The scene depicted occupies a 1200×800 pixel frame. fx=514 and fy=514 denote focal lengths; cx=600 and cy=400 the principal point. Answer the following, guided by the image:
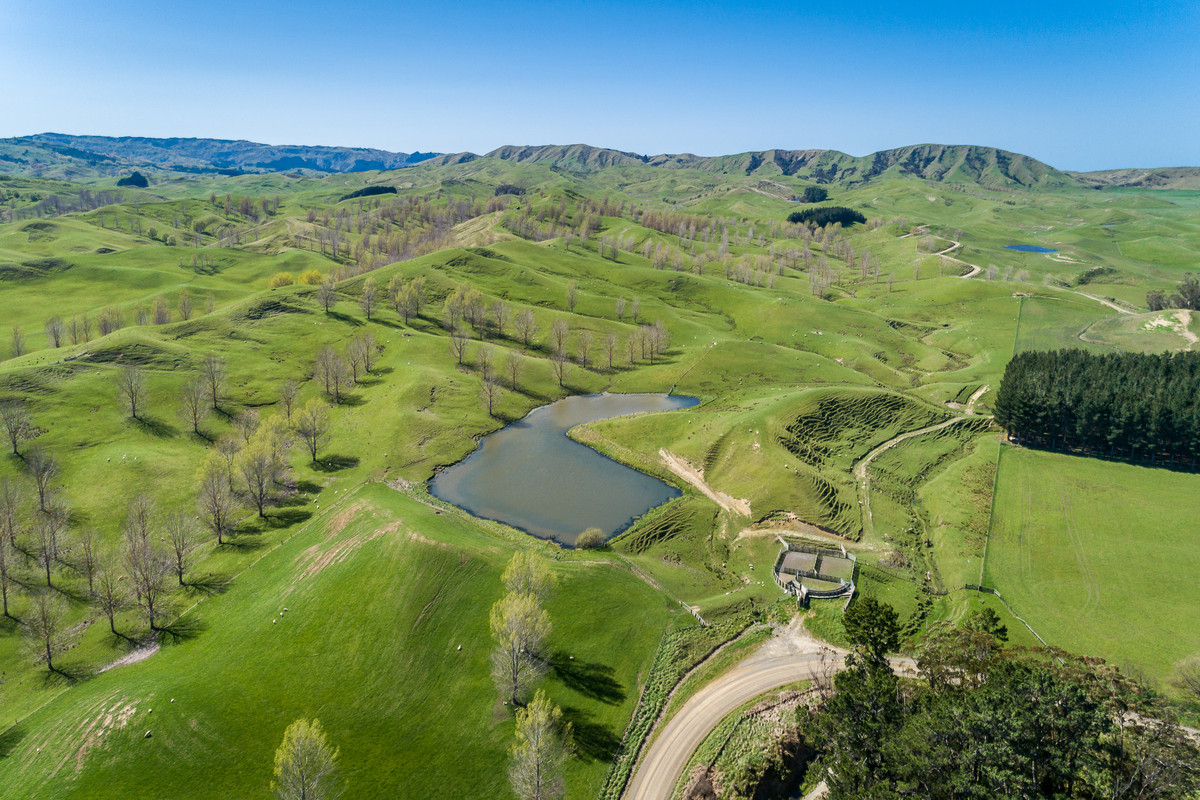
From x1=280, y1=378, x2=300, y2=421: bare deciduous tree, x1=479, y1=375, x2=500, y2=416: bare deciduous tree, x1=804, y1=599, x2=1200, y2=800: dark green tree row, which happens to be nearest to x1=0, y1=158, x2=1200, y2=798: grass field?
x1=479, y1=375, x2=500, y2=416: bare deciduous tree

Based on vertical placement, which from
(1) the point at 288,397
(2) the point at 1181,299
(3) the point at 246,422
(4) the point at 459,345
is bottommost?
(3) the point at 246,422

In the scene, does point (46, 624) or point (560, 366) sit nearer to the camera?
point (46, 624)

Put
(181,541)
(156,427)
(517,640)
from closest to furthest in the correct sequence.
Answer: (517,640) → (181,541) → (156,427)

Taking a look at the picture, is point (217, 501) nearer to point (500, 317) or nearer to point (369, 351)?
point (369, 351)

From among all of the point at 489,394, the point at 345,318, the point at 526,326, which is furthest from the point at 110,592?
the point at 526,326

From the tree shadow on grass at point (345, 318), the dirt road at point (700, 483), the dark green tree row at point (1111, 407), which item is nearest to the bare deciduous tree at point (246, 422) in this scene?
the tree shadow on grass at point (345, 318)

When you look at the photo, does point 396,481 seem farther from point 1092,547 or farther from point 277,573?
point 1092,547
